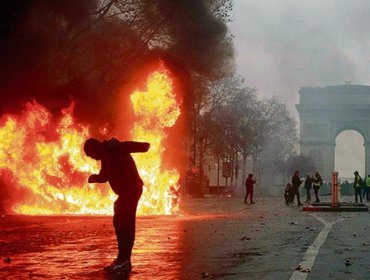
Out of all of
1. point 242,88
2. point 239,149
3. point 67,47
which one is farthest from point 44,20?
point 239,149

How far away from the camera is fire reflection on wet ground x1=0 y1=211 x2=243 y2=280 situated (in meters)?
8.34

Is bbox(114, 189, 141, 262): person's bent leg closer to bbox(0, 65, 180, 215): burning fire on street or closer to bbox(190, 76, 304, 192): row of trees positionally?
bbox(0, 65, 180, 215): burning fire on street

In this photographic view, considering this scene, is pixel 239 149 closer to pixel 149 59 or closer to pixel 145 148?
pixel 149 59

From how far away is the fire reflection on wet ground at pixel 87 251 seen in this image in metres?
8.34

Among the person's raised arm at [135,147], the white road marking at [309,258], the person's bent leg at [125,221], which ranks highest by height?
the person's raised arm at [135,147]

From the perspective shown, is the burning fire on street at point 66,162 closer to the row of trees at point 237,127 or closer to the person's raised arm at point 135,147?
the person's raised arm at point 135,147

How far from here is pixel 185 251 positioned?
1089 centimetres

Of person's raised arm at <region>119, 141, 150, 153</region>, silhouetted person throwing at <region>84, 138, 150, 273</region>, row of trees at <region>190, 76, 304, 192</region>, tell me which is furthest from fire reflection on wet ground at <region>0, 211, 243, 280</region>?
Result: row of trees at <region>190, 76, 304, 192</region>

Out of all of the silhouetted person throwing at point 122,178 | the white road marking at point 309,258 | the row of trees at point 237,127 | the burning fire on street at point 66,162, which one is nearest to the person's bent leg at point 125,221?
the silhouetted person throwing at point 122,178

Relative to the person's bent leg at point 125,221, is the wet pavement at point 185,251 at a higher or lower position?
lower

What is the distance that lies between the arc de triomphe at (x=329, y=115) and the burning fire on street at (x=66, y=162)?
234 feet

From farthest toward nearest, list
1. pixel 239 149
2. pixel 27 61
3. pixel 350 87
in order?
1. pixel 350 87
2. pixel 239 149
3. pixel 27 61

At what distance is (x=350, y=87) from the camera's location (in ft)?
313

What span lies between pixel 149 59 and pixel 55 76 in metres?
5.09
